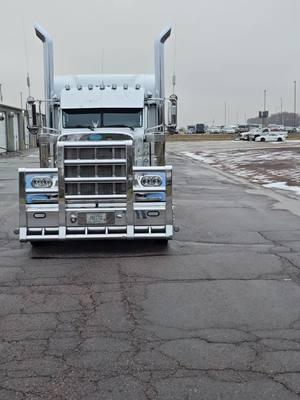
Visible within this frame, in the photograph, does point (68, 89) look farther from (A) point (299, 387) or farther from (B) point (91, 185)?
(A) point (299, 387)

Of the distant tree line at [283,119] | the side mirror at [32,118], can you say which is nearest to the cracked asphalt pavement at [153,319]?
the side mirror at [32,118]

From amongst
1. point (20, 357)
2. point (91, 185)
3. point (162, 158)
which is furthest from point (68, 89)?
point (20, 357)

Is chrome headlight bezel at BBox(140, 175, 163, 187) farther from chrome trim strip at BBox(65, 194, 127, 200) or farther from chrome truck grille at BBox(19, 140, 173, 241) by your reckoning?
chrome trim strip at BBox(65, 194, 127, 200)

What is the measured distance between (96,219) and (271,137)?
68.6 m

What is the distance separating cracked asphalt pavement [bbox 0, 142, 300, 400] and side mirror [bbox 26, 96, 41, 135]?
2676mm

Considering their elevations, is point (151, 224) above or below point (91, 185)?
below

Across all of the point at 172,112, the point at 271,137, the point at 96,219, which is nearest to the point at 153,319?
the point at 96,219

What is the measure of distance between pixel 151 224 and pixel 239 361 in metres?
4.38

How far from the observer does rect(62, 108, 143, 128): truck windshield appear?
11.6 metres

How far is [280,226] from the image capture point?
1164 cm

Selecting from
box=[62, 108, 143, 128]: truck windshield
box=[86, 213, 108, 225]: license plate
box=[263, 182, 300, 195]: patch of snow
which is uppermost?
box=[62, 108, 143, 128]: truck windshield

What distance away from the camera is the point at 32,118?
11.9m

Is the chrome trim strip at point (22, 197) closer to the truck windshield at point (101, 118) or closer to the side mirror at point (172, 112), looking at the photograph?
the truck windshield at point (101, 118)

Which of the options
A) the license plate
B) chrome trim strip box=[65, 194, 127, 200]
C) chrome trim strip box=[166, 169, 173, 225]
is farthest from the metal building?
chrome trim strip box=[166, 169, 173, 225]
